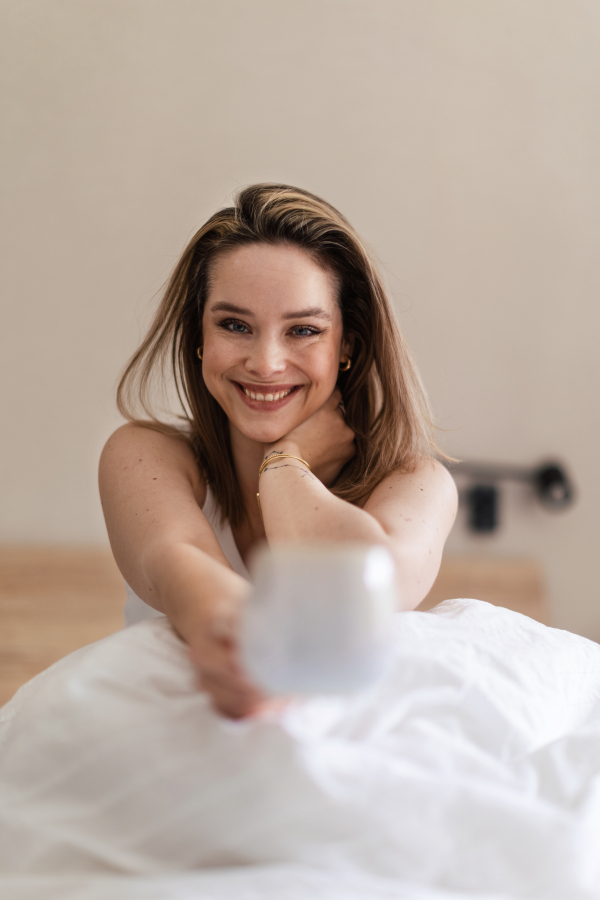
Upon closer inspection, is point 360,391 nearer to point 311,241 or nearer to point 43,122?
point 311,241

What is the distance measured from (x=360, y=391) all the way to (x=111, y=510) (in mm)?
557

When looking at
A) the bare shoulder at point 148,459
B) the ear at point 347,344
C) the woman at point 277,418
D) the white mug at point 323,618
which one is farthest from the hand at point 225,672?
the ear at point 347,344

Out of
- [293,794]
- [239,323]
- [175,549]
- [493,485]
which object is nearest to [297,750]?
[293,794]

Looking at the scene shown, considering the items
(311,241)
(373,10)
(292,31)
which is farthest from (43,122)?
(311,241)

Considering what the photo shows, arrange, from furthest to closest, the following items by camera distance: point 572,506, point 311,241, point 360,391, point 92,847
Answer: point 572,506 < point 360,391 < point 311,241 < point 92,847

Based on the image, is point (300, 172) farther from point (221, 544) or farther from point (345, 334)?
point (221, 544)

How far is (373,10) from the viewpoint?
91.8 inches

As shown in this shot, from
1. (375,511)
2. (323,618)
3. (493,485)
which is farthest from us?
(493,485)

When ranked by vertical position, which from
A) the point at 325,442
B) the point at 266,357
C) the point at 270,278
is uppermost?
the point at 270,278

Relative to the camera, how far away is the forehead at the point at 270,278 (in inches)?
48.0

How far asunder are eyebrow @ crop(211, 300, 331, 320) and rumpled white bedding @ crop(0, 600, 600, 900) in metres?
0.66

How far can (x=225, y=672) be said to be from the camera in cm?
61

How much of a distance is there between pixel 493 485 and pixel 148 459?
1.61 meters

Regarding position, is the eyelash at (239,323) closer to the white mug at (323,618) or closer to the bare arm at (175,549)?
the bare arm at (175,549)
